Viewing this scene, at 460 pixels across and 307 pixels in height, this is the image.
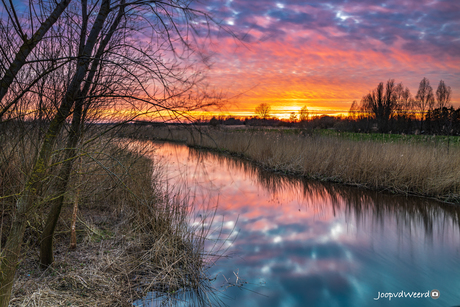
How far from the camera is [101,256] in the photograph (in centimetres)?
359

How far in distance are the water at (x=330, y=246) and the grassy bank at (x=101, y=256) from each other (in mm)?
663

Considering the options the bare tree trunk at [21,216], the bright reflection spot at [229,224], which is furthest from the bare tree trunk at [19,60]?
the bright reflection spot at [229,224]

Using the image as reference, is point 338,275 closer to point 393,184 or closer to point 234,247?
point 234,247

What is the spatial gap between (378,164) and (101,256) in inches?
331

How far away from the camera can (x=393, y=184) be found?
8453 mm

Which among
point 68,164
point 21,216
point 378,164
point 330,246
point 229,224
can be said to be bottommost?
point 330,246

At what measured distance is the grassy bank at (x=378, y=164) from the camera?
7.75 m

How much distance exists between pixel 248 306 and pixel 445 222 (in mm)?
5467

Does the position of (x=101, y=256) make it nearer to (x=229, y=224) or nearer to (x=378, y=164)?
(x=229, y=224)

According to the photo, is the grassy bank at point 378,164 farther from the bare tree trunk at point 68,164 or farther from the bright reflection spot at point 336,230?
the bare tree trunk at point 68,164

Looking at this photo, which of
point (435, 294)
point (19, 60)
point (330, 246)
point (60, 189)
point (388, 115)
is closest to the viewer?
point (19, 60)

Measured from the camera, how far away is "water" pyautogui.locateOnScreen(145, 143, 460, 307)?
12.7ft

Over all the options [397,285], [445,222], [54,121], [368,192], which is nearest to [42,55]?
[54,121]

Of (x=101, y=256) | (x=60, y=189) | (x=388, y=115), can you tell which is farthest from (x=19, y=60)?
(x=388, y=115)
